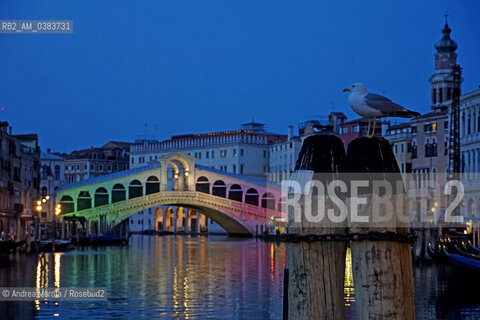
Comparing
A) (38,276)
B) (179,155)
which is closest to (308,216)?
(38,276)

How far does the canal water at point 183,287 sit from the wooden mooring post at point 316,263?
22.2ft

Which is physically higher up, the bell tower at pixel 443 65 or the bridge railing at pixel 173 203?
the bell tower at pixel 443 65

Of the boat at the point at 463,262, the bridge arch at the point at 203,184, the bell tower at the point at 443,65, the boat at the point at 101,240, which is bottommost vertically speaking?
the boat at the point at 101,240

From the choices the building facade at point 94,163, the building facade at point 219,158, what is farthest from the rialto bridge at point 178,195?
the building facade at point 94,163

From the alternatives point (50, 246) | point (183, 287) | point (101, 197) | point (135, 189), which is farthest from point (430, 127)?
point (183, 287)

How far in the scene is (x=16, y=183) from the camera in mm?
39250

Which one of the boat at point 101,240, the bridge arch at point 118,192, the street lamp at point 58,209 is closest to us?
the boat at point 101,240

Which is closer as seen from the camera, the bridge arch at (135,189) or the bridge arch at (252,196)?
the bridge arch at (135,189)

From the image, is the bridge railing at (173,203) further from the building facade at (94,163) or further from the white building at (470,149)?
the building facade at (94,163)

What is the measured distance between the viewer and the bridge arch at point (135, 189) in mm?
57875

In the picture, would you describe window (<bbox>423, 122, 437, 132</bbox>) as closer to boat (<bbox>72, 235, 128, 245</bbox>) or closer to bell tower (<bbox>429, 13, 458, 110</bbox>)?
bell tower (<bbox>429, 13, 458, 110</bbox>)

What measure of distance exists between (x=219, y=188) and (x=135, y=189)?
18.7ft

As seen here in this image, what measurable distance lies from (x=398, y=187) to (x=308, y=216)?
0.52 metres

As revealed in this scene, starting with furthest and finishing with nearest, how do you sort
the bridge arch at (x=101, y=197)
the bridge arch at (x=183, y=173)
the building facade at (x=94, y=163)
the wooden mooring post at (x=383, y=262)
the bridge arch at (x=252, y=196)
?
the building facade at (x=94, y=163)
the bridge arch at (x=252, y=196)
the bridge arch at (x=183, y=173)
the bridge arch at (x=101, y=197)
the wooden mooring post at (x=383, y=262)
